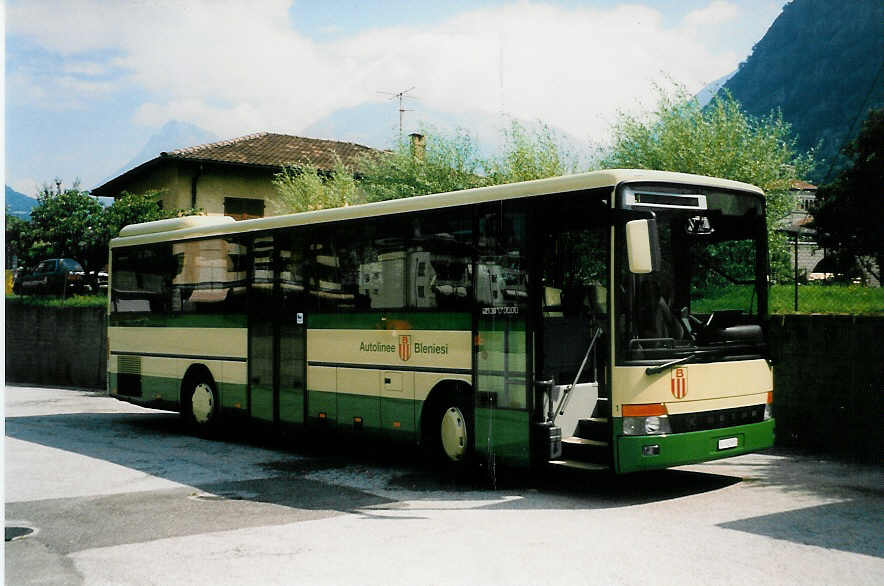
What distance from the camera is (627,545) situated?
740 centimetres

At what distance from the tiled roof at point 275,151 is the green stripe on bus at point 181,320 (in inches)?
911

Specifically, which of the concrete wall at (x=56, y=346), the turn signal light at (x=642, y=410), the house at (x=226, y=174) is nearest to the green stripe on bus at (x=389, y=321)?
the turn signal light at (x=642, y=410)

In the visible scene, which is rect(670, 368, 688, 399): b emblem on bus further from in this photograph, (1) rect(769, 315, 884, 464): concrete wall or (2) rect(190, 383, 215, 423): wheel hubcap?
(2) rect(190, 383, 215, 423): wheel hubcap

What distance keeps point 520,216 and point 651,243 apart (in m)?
1.63

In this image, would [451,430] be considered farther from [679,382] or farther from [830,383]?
[830,383]

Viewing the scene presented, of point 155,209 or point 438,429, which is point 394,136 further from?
point 438,429

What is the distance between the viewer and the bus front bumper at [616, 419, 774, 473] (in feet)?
29.4

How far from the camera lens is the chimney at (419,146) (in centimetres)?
3206

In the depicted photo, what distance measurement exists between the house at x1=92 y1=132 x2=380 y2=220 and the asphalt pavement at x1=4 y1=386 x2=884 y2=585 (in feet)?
90.0

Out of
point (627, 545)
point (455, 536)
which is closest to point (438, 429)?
point (455, 536)

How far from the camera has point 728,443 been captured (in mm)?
9625

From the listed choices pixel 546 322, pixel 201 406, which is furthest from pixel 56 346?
pixel 546 322

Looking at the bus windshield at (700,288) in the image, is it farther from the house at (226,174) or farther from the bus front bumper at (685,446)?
the house at (226,174)

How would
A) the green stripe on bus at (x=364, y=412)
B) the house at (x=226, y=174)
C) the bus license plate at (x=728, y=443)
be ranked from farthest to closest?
1. the house at (x=226, y=174)
2. the green stripe on bus at (x=364, y=412)
3. the bus license plate at (x=728, y=443)
